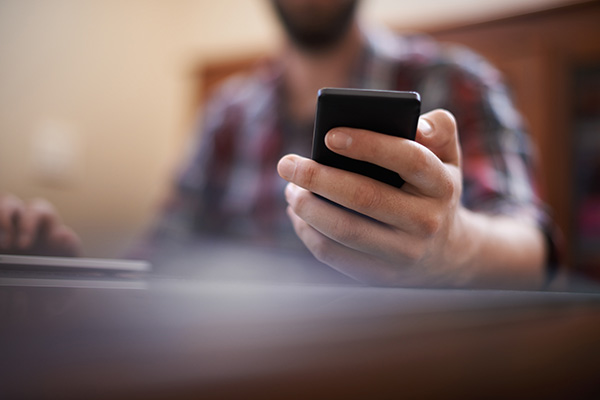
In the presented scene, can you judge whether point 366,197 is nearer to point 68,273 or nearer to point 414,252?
point 414,252

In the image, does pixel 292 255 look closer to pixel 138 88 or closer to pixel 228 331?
pixel 228 331

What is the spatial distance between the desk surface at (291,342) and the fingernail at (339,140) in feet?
0.26

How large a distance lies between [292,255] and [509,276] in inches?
10.8

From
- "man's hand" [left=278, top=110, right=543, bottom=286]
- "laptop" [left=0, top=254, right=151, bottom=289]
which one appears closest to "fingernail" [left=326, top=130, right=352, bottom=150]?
"man's hand" [left=278, top=110, right=543, bottom=286]

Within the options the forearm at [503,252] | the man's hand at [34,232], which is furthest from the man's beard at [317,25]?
the man's hand at [34,232]

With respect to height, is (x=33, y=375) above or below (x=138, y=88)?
below

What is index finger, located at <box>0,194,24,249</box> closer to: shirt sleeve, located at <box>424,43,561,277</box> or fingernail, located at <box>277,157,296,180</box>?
fingernail, located at <box>277,157,296,180</box>

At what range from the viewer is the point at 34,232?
37cm

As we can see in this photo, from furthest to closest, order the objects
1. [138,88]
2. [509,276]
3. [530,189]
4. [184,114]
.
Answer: [184,114], [138,88], [530,189], [509,276]

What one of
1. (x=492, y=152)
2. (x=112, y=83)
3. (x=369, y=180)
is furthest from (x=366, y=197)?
(x=112, y=83)

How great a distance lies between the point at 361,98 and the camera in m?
0.21

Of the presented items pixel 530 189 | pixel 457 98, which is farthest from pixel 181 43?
pixel 530 189

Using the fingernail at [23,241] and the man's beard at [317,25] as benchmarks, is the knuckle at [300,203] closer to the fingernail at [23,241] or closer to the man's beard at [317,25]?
the fingernail at [23,241]

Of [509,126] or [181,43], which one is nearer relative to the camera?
[509,126]
